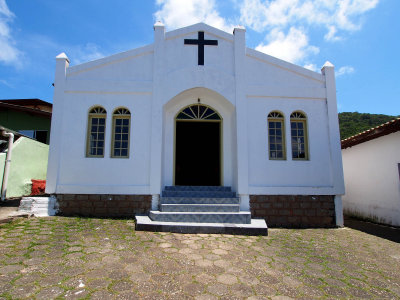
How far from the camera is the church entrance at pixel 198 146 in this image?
25.7 ft

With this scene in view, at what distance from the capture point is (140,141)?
6883 mm

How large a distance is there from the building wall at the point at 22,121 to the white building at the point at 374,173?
14.7m

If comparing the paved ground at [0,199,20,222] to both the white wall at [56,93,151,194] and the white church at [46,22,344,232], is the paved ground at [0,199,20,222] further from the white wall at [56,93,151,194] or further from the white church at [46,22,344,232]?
the white wall at [56,93,151,194]

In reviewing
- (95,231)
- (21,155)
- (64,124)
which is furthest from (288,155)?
(21,155)

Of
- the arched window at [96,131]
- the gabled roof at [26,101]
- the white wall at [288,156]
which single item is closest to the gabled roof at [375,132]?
the white wall at [288,156]

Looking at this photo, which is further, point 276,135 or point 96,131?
point 276,135

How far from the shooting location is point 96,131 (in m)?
7.07

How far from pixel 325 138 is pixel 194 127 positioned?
404 cm

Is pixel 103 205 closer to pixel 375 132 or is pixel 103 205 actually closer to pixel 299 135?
pixel 299 135

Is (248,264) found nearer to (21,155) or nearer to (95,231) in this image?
(95,231)

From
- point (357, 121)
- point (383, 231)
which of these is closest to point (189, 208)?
point (383, 231)

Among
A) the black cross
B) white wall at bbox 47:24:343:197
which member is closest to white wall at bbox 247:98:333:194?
white wall at bbox 47:24:343:197

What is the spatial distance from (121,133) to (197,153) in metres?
2.56

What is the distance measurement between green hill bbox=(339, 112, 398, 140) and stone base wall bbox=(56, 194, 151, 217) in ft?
65.7
